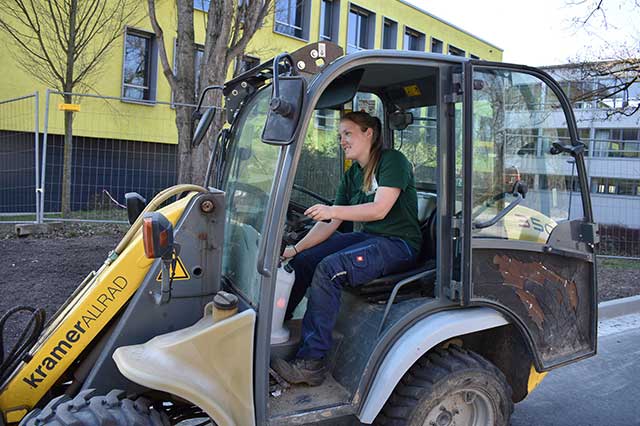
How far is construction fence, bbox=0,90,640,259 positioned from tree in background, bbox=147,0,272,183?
205cm

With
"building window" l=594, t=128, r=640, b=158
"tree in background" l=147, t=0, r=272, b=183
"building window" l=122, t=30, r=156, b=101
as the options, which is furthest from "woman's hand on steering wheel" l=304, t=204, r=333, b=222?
"building window" l=122, t=30, r=156, b=101

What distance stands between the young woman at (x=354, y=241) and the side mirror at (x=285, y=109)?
44 cm

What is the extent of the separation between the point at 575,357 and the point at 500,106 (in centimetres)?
155

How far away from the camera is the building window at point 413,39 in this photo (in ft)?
85.5

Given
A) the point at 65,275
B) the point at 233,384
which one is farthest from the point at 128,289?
the point at 65,275

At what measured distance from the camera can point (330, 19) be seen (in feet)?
72.7

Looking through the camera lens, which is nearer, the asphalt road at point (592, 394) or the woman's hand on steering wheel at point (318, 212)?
the woman's hand on steering wheel at point (318, 212)

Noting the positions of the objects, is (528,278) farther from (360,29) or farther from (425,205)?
(360,29)

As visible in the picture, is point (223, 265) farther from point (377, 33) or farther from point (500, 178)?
point (377, 33)

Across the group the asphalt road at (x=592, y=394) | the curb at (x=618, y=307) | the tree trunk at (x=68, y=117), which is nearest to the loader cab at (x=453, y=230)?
the asphalt road at (x=592, y=394)

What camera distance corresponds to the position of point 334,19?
72.4 ft

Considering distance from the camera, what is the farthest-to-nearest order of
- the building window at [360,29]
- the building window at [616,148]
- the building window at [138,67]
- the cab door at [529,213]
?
the building window at [360,29] < the building window at [138,67] < the building window at [616,148] < the cab door at [529,213]

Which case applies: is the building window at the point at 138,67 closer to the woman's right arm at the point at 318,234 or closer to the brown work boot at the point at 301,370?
the woman's right arm at the point at 318,234

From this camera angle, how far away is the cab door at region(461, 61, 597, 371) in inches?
116
